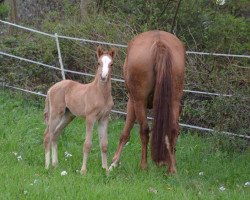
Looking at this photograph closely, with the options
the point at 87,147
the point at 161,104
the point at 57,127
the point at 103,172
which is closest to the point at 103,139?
the point at 87,147

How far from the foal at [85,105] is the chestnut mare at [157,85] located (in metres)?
0.36

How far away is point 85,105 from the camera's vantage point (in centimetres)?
879

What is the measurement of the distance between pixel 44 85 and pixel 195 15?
3.63 meters

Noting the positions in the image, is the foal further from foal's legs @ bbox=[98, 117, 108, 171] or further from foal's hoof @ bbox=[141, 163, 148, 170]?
foal's hoof @ bbox=[141, 163, 148, 170]

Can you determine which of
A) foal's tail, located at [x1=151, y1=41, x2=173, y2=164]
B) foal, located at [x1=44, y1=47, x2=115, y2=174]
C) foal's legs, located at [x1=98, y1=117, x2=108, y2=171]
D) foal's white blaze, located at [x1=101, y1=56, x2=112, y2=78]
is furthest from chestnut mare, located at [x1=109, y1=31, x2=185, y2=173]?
foal's white blaze, located at [x1=101, y1=56, x2=112, y2=78]

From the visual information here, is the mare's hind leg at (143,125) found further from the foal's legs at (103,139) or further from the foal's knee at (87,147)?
the foal's knee at (87,147)

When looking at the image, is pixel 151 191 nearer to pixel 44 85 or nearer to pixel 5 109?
pixel 5 109

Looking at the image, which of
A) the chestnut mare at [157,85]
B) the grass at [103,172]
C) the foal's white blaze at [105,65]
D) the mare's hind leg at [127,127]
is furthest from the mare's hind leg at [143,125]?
the foal's white blaze at [105,65]

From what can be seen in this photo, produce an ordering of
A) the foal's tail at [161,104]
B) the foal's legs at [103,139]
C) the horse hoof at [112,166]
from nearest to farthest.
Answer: the foal's tail at [161,104] → the horse hoof at [112,166] → the foal's legs at [103,139]

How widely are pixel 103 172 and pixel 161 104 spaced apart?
44.9 inches

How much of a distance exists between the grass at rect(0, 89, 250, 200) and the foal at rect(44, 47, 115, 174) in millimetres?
300

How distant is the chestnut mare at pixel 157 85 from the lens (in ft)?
27.1

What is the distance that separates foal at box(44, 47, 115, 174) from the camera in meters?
8.61

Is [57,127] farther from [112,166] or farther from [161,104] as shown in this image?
[161,104]
